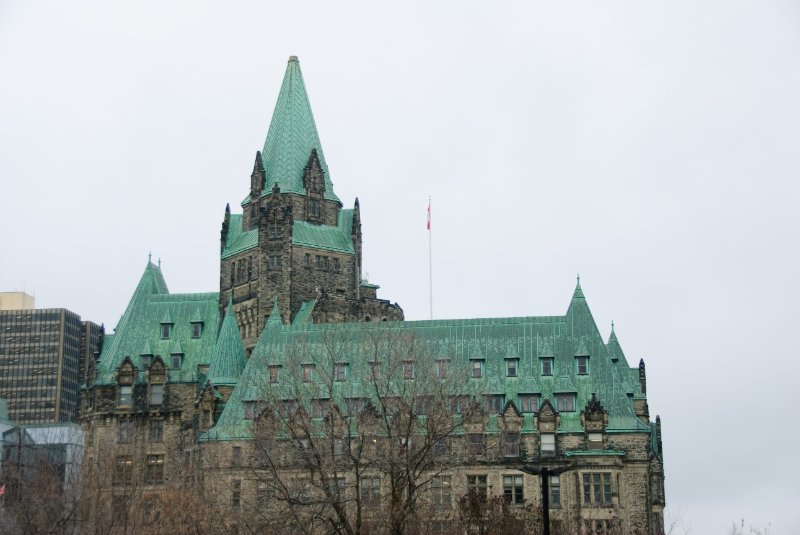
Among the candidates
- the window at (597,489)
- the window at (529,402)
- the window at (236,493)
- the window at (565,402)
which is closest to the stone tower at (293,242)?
the window at (236,493)

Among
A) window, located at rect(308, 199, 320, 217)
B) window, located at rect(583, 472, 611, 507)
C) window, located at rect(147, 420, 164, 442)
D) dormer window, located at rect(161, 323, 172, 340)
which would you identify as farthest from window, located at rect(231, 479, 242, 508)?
window, located at rect(308, 199, 320, 217)

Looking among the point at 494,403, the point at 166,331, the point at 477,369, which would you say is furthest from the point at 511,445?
the point at 166,331

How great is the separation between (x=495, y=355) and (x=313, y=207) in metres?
27.3

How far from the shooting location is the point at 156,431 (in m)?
131

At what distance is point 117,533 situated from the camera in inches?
3804

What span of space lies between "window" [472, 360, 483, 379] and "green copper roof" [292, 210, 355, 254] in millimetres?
22129

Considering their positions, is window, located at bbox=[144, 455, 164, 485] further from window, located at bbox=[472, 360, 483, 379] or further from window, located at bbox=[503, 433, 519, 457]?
window, located at bbox=[503, 433, 519, 457]

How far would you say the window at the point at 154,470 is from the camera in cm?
12850

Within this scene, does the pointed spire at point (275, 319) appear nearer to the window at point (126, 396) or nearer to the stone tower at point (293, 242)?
the stone tower at point (293, 242)

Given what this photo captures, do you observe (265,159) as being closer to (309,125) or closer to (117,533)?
(309,125)

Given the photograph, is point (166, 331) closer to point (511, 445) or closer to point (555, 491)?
point (511, 445)

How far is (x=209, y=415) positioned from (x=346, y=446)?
41776 mm

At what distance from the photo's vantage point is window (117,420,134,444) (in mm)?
130500

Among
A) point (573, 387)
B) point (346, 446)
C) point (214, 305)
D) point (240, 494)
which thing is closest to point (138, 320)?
point (214, 305)
